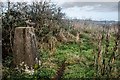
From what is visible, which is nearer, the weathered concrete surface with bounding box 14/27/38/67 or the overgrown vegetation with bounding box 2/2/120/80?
the overgrown vegetation with bounding box 2/2/120/80

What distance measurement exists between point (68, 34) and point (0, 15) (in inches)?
148

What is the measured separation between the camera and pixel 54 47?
9688 millimetres

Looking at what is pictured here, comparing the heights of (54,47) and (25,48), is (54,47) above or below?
below

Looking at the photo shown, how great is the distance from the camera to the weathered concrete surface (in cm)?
761

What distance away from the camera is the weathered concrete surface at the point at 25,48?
7613 mm

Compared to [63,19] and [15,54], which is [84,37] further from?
[15,54]

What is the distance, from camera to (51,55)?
8906 mm

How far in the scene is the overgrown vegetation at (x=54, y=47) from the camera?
259 inches

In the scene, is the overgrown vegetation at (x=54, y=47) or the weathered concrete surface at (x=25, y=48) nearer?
the overgrown vegetation at (x=54, y=47)

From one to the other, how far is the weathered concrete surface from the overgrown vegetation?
0.22 metres

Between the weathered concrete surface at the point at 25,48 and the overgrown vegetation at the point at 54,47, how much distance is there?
0.22 meters

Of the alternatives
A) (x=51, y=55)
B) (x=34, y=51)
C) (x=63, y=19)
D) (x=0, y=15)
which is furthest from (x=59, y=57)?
(x=63, y=19)

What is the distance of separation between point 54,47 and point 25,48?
2.20 meters

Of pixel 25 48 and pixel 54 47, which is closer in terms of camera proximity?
pixel 25 48
